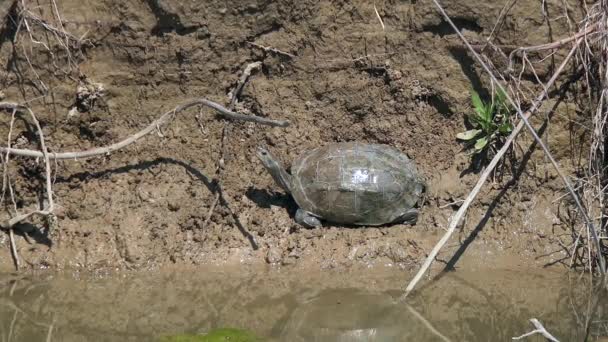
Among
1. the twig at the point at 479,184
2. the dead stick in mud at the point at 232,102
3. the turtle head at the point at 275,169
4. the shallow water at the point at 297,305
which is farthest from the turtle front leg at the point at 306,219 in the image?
the twig at the point at 479,184

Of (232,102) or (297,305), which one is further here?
(232,102)

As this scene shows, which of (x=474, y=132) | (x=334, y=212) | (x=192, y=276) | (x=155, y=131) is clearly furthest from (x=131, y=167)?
(x=474, y=132)

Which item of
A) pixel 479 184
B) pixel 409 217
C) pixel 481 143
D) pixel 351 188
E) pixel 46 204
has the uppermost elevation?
pixel 481 143

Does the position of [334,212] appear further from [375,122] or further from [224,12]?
[224,12]

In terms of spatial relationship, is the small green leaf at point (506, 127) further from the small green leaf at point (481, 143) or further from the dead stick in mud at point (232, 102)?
the dead stick in mud at point (232, 102)

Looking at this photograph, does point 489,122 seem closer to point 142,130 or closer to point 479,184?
point 479,184

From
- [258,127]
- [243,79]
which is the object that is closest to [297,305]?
[258,127]
